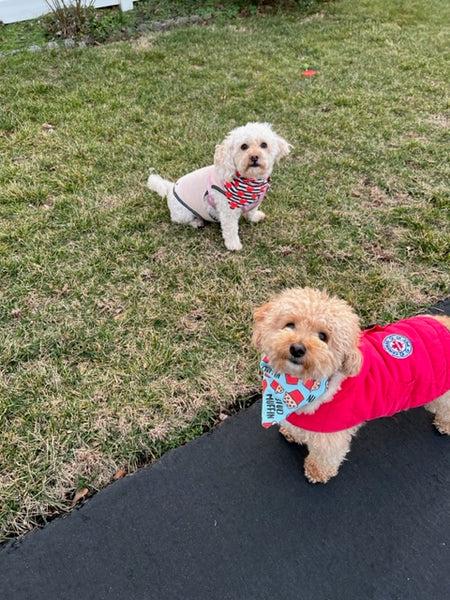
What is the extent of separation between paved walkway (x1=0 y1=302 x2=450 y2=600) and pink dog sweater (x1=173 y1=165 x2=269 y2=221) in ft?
6.46

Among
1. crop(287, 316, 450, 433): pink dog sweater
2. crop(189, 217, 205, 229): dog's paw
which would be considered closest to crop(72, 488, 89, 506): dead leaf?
crop(287, 316, 450, 433): pink dog sweater

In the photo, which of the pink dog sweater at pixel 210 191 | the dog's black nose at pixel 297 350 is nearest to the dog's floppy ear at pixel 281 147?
the pink dog sweater at pixel 210 191

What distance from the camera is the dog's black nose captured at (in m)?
1.84

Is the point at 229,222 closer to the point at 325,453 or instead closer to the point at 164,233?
the point at 164,233

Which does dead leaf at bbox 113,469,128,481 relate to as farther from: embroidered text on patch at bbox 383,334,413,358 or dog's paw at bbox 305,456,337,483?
embroidered text on patch at bbox 383,334,413,358

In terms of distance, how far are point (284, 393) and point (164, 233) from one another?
2377 millimetres

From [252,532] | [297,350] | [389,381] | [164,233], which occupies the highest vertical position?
[297,350]

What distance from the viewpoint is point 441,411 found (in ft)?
8.20

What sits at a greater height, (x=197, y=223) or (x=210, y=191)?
(x=210, y=191)

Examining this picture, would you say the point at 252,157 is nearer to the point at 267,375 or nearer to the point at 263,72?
the point at 267,375

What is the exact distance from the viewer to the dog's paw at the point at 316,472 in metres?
2.36

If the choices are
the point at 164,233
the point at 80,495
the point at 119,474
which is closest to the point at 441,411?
the point at 119,474

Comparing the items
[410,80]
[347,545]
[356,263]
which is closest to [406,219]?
[356,263]

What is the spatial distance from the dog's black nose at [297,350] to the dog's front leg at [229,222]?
2024 millimetres
